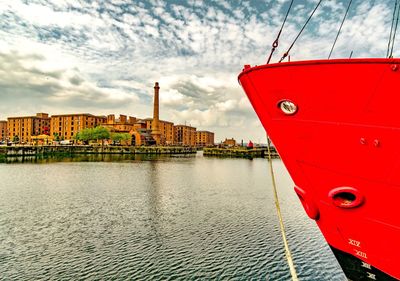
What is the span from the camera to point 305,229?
50.6 ft

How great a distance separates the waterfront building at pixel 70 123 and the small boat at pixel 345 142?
460 feet

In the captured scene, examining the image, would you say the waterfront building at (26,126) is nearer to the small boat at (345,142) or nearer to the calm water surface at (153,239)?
the calm water surface at (153,239)

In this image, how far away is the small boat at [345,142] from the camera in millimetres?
4594

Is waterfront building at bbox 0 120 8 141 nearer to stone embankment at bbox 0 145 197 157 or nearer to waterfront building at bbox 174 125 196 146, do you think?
stone embankment at bbox 0 145 197 157

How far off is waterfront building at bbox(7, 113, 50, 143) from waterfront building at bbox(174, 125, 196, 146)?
251 ft

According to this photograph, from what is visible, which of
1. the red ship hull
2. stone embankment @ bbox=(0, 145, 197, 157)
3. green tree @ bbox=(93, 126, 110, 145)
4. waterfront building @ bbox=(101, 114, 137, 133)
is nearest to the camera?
the red ship hull

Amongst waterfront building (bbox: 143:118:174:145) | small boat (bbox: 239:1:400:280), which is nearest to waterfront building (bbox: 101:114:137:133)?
waterfront building (bbox: 143:118:174:145)

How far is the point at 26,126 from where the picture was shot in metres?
139

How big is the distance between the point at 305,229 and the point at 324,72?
1312 centimetres

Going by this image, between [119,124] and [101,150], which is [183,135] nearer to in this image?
[119,124]

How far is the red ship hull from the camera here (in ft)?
15.1

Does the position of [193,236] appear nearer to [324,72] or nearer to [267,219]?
[267,219]

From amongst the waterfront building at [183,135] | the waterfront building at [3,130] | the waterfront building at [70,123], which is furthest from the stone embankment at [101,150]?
the waterfront building at [3,130]

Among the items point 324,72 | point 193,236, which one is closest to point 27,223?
point 193,236
